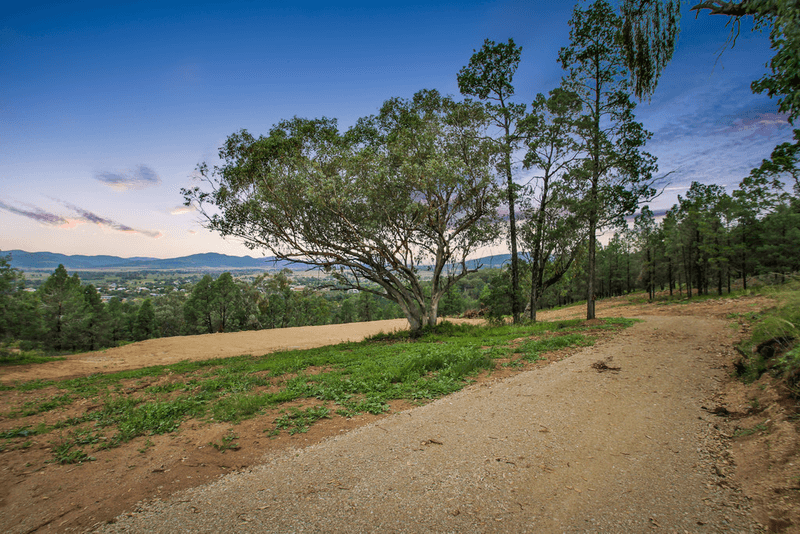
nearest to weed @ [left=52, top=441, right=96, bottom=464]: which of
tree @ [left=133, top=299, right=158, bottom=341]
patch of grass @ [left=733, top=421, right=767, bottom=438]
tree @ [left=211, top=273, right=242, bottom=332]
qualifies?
patch of grass @ [left=733, top=421, right=767, bottom=438]

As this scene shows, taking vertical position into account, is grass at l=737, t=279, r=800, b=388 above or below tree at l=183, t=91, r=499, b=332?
below

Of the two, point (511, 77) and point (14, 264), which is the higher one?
point (511, 77)

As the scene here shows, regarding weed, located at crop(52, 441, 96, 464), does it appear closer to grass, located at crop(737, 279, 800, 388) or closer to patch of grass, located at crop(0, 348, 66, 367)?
grass, located at crop(737, 279, 800, 388)

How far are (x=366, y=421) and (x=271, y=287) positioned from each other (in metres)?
10.7

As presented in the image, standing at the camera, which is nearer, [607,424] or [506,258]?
[607,424]

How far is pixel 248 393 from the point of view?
640 centimetres

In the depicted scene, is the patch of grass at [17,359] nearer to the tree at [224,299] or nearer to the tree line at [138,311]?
the tree line at [138,311]

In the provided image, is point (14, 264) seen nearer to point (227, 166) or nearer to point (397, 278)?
point (227, 166)

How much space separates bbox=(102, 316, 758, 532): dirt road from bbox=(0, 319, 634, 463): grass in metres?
1.10

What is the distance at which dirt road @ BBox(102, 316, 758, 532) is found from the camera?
8.62 ft

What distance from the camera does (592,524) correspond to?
2.51 m

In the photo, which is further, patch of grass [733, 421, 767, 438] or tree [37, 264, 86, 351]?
tree [37, 264, 86, 351]

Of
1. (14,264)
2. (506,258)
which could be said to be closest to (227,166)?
(14,264)

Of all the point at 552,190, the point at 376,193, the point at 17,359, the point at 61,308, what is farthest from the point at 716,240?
the point at 61,308
